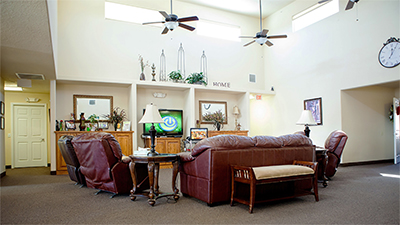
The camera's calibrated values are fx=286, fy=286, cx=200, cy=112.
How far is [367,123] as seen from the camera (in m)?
8.33

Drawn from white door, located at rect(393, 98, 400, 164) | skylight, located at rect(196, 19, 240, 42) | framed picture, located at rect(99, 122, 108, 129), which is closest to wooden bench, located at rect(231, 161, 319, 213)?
framed picture, located at rect(99, 122, 108, 129)

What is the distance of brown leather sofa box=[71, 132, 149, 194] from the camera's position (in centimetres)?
419

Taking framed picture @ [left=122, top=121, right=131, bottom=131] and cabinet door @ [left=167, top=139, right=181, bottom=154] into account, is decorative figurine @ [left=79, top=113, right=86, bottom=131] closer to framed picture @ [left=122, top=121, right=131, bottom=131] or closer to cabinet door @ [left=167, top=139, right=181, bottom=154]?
framed picture @ [left=122, top=121, right=131, bottom=131]

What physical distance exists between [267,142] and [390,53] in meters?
4.58

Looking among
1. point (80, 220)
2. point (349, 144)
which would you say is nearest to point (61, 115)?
point (80, 220)

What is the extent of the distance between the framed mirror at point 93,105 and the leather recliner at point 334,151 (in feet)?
18.7

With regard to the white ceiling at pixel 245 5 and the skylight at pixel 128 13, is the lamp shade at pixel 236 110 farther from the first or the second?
the skylight at pixel 128 13

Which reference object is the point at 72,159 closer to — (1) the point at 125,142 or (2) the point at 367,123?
(1) the point at 125,142

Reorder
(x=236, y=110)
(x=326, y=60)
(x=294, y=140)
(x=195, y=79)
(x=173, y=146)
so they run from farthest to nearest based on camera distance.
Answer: (x=236, y=110) < (x=195, y=79) < (x=326, y=60) < (x=173, y=146) < (x=294, y=140)

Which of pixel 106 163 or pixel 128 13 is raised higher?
pixel 128 13

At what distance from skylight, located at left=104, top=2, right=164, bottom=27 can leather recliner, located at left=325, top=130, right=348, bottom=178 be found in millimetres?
6214

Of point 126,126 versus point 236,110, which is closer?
point 126,126

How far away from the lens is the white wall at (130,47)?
773 cm

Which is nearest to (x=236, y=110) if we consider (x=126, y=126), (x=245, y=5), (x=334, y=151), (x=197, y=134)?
(x=197, y=134)
